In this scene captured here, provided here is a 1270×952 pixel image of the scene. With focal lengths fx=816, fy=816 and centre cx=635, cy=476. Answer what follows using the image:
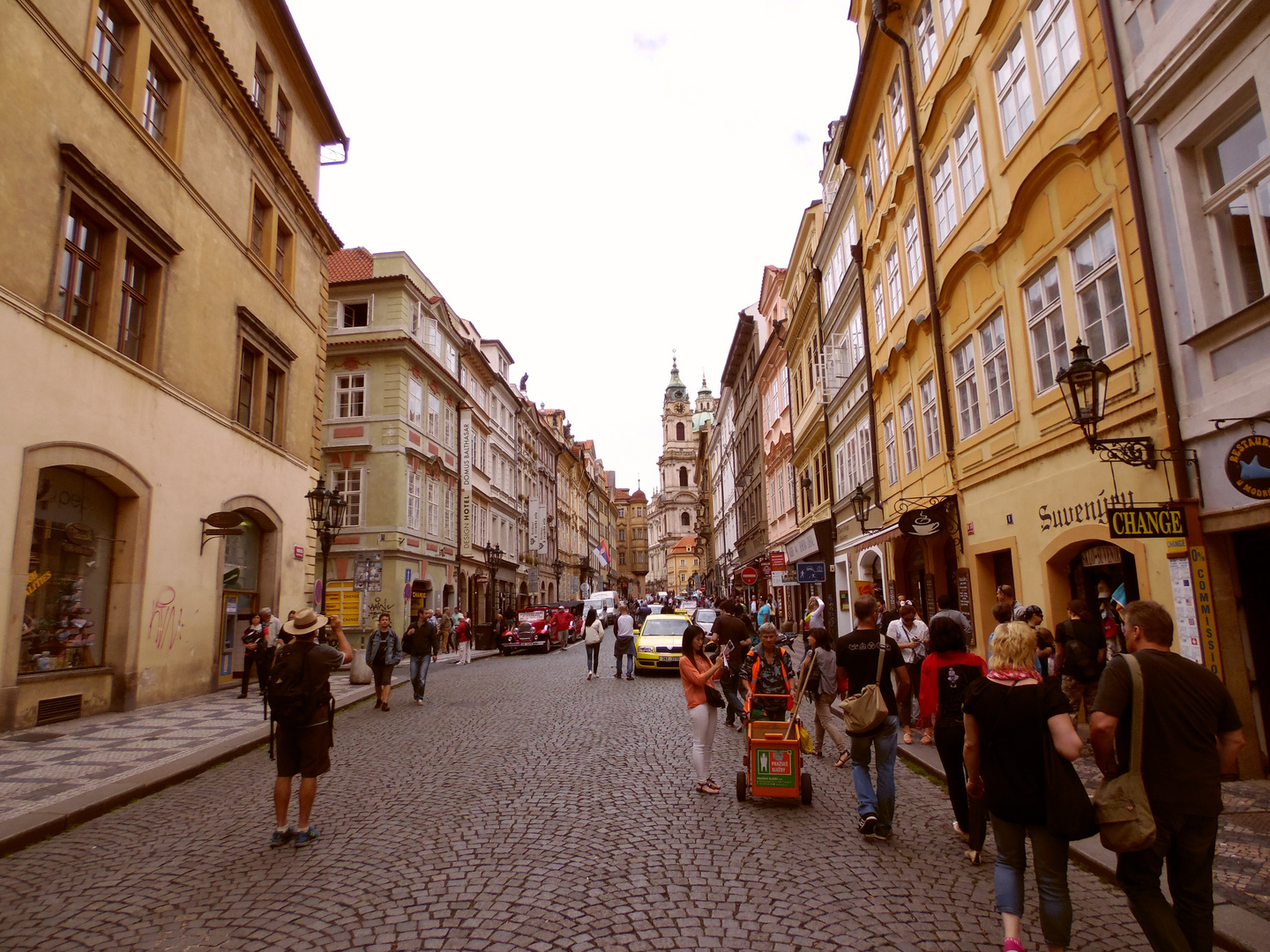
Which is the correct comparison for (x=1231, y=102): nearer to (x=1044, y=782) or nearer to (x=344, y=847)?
(x=1044, y=782)

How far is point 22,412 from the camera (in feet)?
36.7

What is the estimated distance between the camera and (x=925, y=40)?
52.0ft

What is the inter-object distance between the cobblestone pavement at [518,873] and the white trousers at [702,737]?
305 millimetres

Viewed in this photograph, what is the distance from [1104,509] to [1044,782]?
21.3ft

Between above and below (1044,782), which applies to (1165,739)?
above

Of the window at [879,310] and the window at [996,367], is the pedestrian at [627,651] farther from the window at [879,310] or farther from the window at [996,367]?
the window at [996,367]

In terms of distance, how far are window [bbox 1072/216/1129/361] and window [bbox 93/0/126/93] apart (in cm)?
1487

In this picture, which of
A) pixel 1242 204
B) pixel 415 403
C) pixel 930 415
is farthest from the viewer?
pixel 415 403

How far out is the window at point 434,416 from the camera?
3488cm

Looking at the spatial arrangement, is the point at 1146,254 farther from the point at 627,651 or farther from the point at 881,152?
the point at 627,651

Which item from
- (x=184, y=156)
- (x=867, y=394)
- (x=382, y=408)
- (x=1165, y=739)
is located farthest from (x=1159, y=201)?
(x=382, y=408)

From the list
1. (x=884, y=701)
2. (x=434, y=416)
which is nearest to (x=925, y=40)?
(x=884, y=701)

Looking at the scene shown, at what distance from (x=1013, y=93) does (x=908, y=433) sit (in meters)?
7.74

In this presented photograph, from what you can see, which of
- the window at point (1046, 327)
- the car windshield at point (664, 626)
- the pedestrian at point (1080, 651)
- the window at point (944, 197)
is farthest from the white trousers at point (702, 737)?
the car windshield at point (664, 626)
